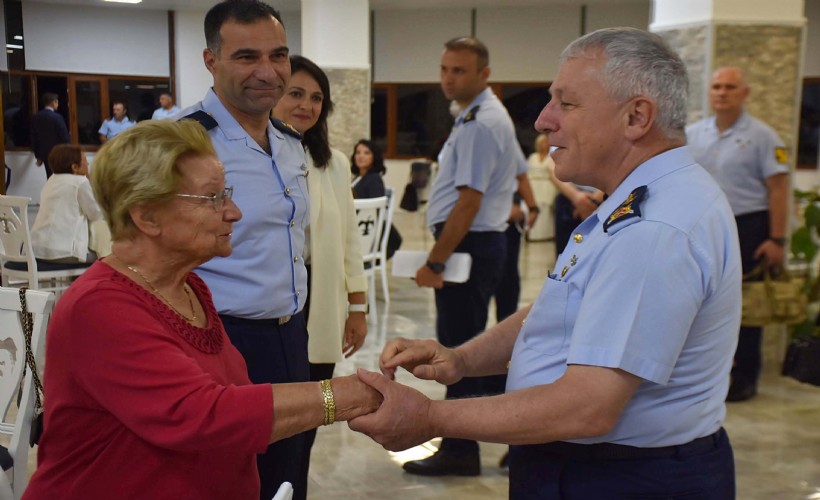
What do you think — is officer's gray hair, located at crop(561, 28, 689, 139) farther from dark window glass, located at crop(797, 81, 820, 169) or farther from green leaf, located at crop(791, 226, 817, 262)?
dark window glass, located at crop(797, 81, 820, 169)

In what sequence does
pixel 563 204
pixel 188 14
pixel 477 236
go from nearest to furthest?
pixel 477 236 → pixel 563 204 → pixel 188 14

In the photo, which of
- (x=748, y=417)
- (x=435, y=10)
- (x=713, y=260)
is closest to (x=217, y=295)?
(x=713, y=260)

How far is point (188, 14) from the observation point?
14.1m

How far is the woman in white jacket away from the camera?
2.59 m

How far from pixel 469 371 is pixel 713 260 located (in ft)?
2.19

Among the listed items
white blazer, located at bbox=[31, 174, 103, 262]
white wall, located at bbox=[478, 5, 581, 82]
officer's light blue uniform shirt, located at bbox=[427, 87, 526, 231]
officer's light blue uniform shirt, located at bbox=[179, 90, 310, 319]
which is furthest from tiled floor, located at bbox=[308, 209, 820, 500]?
white wall, located at bbox=[478, 5, 581, 82]

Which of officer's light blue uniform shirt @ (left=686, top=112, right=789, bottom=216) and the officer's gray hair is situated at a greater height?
the officer's gray hair

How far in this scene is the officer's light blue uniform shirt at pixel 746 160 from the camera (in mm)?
4281

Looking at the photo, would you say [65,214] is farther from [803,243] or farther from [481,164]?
[803,243]

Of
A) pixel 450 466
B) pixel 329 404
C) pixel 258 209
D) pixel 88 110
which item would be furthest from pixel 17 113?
pixel 329 404

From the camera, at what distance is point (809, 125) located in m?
13.2

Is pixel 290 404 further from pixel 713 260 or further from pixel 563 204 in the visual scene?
pixel 563 204

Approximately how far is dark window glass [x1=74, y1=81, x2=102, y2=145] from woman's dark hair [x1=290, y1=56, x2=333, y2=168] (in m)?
11.8

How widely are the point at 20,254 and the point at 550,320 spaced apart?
4.93 m
